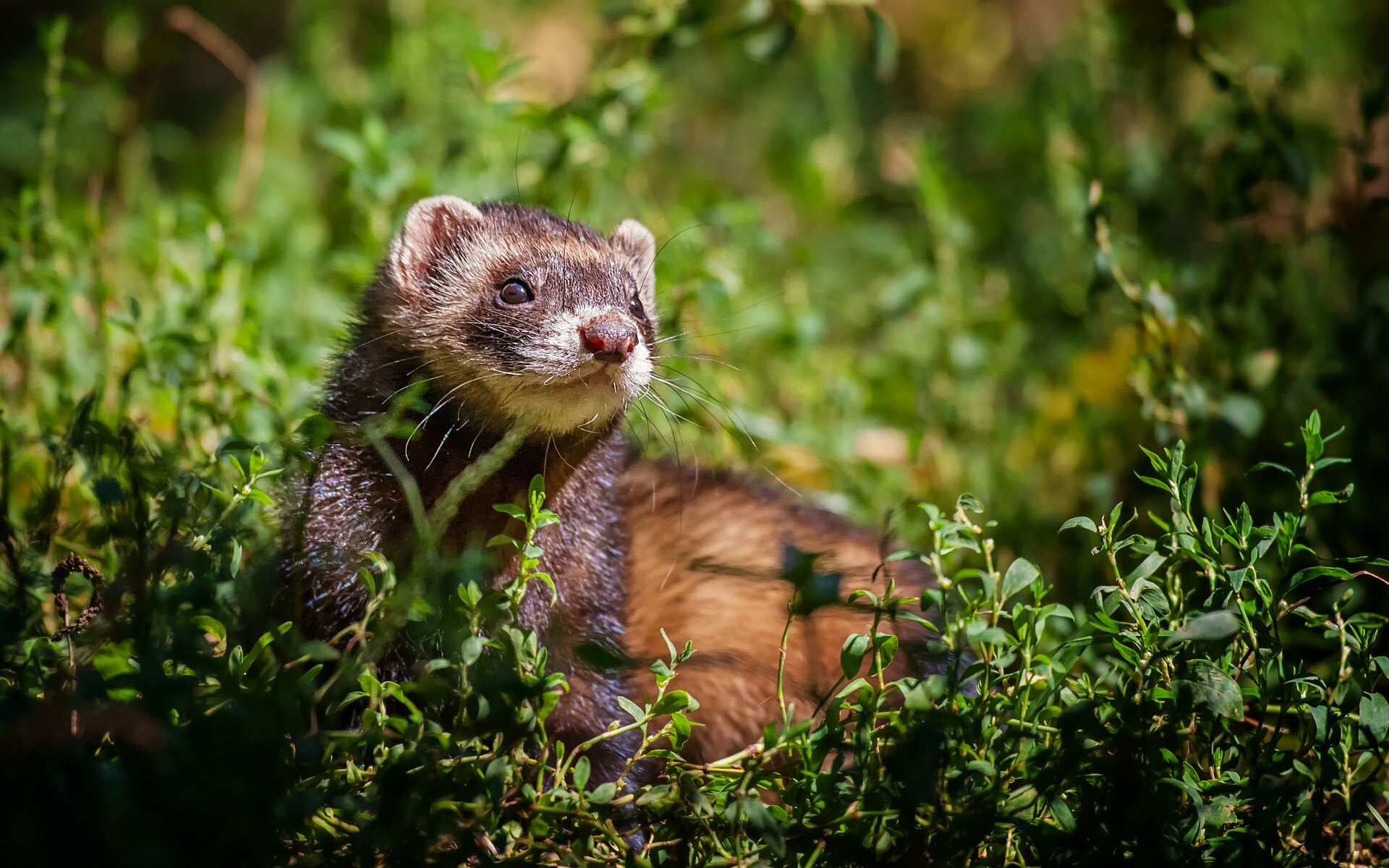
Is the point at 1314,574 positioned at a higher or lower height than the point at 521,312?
lower

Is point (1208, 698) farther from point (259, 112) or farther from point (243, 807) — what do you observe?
point (259, 112)

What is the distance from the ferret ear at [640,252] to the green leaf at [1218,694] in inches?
69.4

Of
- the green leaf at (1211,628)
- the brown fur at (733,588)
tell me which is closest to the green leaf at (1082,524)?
the green leaf at (1211,628)

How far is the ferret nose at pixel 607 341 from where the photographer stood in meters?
2.57

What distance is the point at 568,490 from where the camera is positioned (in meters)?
2.88

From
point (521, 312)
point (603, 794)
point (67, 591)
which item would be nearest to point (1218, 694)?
point (603, 794)

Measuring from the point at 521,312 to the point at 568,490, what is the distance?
1.47 ft

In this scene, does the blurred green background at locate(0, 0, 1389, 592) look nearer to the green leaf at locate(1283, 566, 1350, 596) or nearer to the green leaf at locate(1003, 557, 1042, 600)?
the green leaf at locate(1283, 566, 1350, 596)

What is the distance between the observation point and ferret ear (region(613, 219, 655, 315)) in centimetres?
336

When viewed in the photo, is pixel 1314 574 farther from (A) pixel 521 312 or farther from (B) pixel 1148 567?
(A) pixel 521 312

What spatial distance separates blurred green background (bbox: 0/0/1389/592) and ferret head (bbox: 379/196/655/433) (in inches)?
13.0

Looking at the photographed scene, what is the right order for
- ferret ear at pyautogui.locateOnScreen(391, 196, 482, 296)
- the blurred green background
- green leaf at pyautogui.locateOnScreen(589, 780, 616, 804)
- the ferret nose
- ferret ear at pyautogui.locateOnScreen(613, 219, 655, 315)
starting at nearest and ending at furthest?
1. green leaf at pyautogui.locateOnScreen(589, 780, 616, 804)
2. the ferret nose
3. ferret ear at pyautogui.locateOnScreen(391, 196, 482, 296)
4. ferret ear at pyautogui.locateOnScreen(613, 219, 655, 315)
5. the blurred green background

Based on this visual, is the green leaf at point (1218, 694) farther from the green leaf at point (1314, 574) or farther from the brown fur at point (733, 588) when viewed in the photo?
the brown fur at point (733, 588)

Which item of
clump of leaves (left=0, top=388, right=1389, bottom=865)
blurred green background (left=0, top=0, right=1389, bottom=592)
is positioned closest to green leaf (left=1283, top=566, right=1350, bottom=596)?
→ clump of leaves (left=0, top=388, right=1389, bottom=865)
